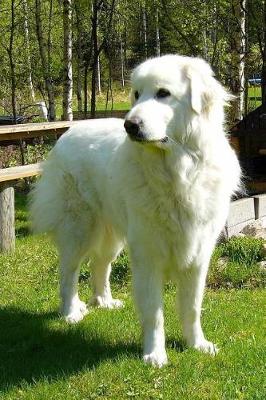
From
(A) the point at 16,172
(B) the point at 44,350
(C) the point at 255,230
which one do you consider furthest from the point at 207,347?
(A) the point at 16,172

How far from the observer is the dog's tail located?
4.47 meters

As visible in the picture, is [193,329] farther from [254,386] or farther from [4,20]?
[4,20]

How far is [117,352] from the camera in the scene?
3.70 metres

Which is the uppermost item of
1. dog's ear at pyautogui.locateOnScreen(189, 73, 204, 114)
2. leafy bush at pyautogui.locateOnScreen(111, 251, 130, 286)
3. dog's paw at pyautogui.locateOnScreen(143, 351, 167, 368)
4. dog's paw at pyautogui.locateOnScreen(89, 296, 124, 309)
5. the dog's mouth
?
dog's ear at pyautogui.locateOnScreen(189, 73, 204, 114)

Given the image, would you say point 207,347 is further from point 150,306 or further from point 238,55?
point 238,55

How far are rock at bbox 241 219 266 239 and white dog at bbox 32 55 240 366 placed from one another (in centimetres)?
240

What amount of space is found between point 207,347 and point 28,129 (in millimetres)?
4438

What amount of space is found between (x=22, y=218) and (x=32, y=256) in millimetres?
2103

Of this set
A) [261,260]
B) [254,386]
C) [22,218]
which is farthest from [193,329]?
[22,218]

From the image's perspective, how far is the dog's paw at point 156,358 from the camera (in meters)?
3.44

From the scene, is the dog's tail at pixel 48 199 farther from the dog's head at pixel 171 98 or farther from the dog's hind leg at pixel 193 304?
the dog's head at pixel 171 98

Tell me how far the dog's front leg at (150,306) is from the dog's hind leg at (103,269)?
3.52 ft

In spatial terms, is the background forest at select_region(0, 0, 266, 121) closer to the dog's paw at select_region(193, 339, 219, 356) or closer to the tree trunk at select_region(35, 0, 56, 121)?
the tree trunk at select_region(35, 0, 56, 121)

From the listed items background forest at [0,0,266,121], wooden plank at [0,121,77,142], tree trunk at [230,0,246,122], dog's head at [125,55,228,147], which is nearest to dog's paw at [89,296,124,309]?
dog's head at [125,55,228,147]
